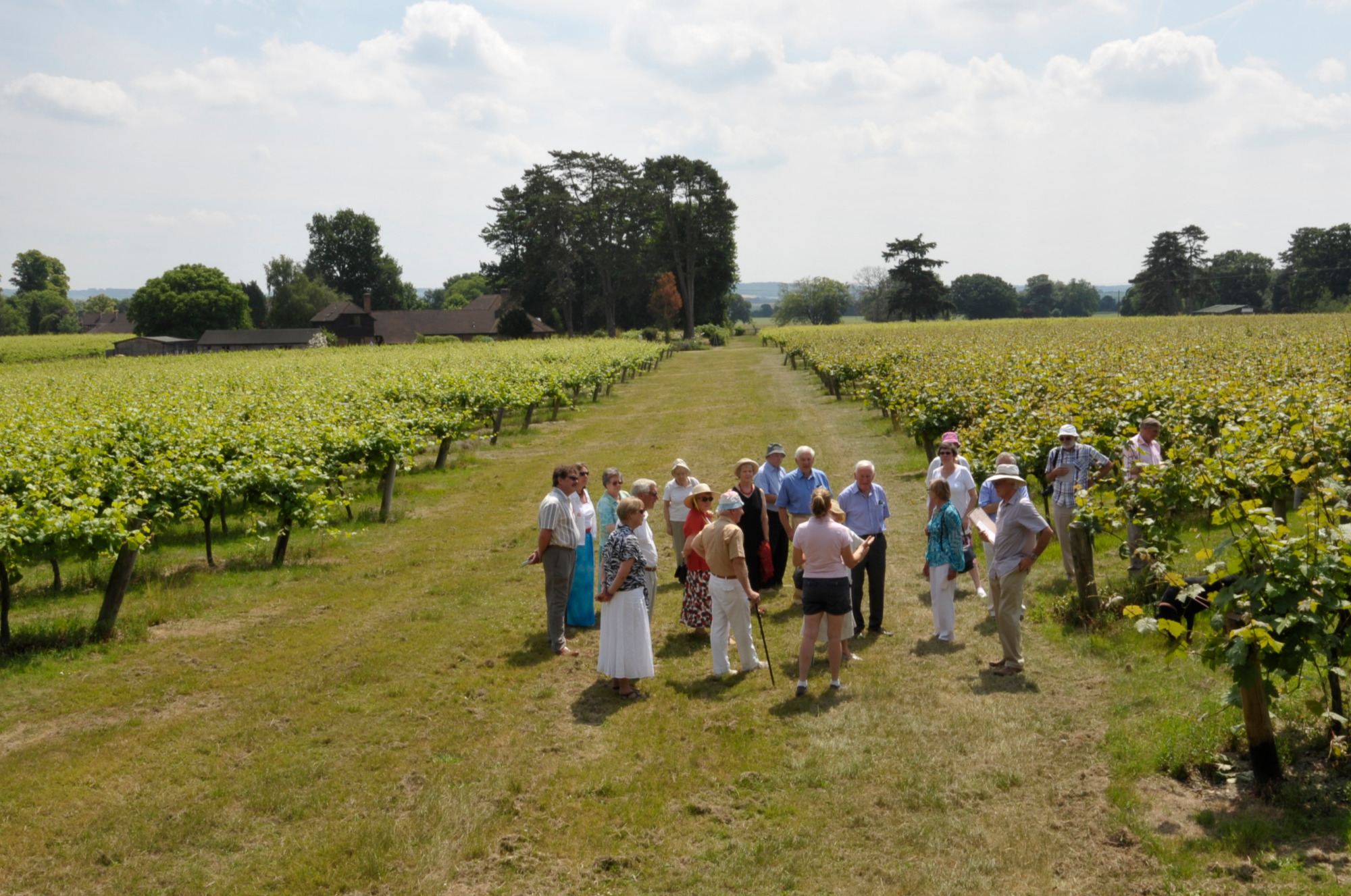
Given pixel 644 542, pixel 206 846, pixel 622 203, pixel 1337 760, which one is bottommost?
pixel 206 846

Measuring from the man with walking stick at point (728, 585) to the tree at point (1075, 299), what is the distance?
184 metres

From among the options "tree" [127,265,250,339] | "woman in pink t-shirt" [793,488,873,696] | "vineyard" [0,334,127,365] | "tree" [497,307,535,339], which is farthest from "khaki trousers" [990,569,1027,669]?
"tree" [127,265,250,339]

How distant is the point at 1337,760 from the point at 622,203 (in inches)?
3437

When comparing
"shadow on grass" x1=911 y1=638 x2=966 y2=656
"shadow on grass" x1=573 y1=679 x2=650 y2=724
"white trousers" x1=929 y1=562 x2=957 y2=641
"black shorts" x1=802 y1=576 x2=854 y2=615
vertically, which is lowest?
"shadow on grass" x1=573 y1=679 x2=650 y2=724

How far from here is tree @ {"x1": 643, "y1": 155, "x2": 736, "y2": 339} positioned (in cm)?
9150

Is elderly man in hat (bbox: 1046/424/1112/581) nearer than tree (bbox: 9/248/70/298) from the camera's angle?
Yes

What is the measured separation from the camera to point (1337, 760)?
262 inches

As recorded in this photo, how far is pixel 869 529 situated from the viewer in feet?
34.7

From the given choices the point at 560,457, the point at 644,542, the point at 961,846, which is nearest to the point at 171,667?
the point at 644,542

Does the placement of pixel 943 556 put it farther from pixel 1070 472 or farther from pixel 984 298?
pixel 984 298

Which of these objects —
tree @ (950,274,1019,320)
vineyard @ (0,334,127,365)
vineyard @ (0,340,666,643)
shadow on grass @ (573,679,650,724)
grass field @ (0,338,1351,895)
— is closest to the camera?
grass field @ (0,338,1351,895)

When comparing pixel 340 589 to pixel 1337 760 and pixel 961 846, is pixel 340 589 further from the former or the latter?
pixel 1337 760

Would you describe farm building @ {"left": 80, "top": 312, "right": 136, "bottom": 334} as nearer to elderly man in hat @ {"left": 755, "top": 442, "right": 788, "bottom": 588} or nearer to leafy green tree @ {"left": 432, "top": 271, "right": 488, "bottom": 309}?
leafy green tree @ {"left": 432, "top": 271, "right": 488, "bottom": 309}

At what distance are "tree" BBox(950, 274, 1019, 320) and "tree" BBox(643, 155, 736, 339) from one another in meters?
65.6
